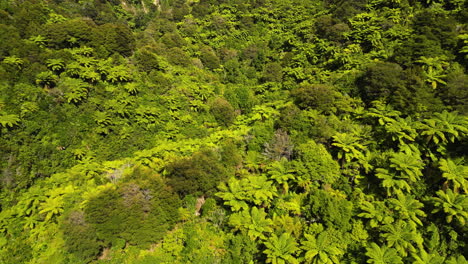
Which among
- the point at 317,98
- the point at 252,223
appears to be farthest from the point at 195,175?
the point at 317,98

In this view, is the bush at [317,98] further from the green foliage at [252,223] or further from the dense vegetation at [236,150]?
the green foliage at [252,223]

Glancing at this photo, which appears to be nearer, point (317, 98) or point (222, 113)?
point (317, 98)

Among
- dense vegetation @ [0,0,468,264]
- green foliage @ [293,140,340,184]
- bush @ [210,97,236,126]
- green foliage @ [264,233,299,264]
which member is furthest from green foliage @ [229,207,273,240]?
bush @ [210,97,236,126]

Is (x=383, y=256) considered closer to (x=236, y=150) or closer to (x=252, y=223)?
(x=252, y=223)

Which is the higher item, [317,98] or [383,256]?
[317,98]

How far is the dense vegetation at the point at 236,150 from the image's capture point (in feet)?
41.3

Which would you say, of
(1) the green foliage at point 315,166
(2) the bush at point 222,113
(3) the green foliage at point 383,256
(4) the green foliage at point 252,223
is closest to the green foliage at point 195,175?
(4) the green foliage at point 252,223

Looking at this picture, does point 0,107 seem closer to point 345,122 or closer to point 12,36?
point 12,36

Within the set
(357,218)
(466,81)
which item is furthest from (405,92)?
(357,218)

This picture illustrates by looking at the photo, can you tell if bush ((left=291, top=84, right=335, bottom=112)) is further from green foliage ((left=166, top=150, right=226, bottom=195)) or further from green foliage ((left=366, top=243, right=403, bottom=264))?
green foliage ((left=366, top=243, right=403, bottom=264))

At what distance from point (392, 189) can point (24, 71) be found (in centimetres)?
3232

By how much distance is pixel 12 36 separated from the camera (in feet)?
75.1

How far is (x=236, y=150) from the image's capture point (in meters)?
19.6

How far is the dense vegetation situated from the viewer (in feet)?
41.3
